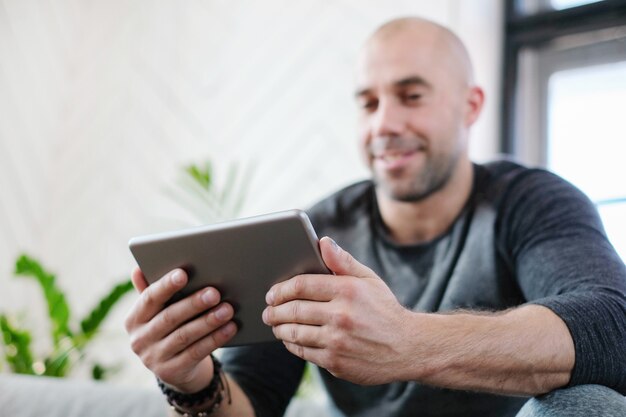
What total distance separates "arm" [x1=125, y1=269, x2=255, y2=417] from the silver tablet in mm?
18

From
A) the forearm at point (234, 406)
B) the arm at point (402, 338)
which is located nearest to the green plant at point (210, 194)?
the forearm at point (234, 406)

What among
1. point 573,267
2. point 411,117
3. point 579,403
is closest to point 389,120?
point 411,117

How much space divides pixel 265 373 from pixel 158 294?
422 mm

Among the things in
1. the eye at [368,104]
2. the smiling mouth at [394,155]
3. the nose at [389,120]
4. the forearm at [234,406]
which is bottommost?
the forearm at [234,406]

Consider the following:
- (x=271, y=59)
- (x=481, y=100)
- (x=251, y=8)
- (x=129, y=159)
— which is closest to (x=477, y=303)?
(x=481, y=100)

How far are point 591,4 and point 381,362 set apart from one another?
150cm

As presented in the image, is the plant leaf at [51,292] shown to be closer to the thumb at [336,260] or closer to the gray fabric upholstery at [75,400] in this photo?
the gray fabric upholstery at [75,400]

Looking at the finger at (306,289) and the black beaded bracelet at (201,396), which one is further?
the black beaded bracelet at (201,396)

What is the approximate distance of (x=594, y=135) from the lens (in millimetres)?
1957

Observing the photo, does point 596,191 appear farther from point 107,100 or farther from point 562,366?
point 107,100

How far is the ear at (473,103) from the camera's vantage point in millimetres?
1473

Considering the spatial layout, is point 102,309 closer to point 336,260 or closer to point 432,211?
point 432,211

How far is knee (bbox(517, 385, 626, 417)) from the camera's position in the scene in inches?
30.6

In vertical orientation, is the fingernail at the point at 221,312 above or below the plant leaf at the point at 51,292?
above
